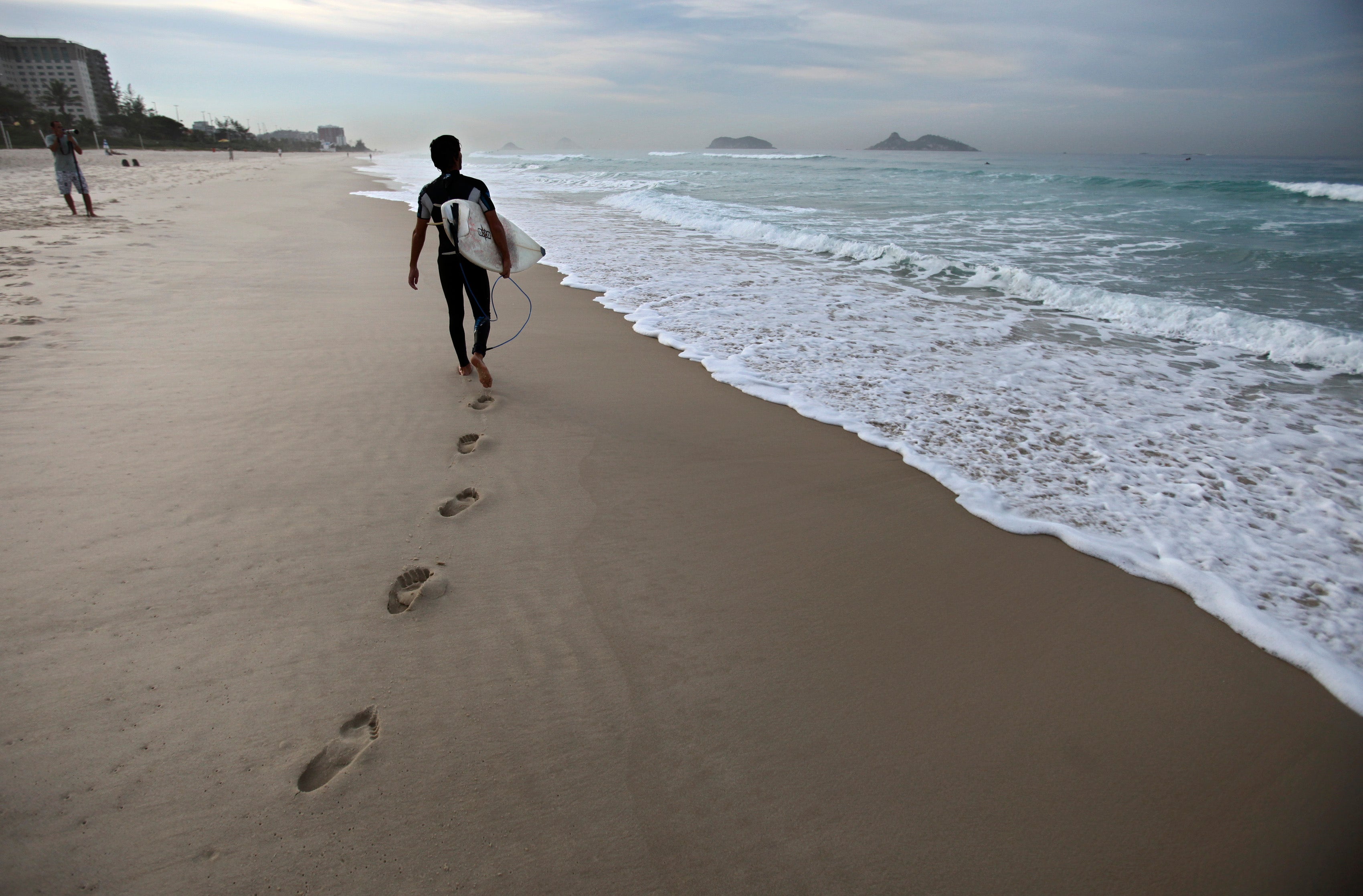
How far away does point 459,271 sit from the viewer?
432 centimetres

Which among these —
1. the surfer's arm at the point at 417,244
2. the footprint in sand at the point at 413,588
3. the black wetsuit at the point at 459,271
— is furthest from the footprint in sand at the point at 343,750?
the surfer's arm at the point at 417,244

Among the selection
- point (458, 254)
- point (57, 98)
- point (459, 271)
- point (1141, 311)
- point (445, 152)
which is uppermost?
point (57, 98)

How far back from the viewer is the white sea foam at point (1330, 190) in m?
19.2

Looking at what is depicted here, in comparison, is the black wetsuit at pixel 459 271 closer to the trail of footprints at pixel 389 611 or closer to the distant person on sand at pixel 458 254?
the distant person on sand at pixel 458 254

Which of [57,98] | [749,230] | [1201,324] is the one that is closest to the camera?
[1201,324]

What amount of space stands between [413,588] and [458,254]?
106 inches

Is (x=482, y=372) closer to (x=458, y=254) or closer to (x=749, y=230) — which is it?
(x=458, y=254)

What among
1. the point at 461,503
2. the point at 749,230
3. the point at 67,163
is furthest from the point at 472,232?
the point at 67,163

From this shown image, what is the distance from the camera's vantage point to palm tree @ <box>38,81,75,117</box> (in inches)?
2416

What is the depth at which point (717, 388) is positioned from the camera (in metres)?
4.74

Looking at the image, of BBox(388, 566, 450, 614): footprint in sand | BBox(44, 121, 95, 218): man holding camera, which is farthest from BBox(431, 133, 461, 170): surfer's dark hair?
BBox(44, 121, 95, 218): man holding camera

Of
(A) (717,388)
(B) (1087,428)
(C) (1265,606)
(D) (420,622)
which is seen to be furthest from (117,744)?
(B) (1087,428)

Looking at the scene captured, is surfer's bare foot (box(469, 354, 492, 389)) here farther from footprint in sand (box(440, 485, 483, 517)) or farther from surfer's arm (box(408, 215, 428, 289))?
footprint in sand (box(440, 485, 483, 517))

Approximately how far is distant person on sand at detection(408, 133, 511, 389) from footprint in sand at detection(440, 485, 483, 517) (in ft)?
4.67
